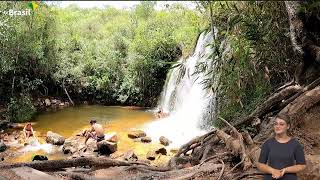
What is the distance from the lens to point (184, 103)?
18.3 metres

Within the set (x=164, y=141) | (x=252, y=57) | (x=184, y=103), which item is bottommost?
(x=164, y=141)

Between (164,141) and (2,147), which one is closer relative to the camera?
(2,147)

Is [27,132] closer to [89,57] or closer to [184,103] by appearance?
[184,103]

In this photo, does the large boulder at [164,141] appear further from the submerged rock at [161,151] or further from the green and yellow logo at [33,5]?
the green and yellow logo at [33,5]

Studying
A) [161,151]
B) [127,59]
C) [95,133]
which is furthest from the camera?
[127,59]

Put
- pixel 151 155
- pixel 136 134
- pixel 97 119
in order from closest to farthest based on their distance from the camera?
pixel 151 155, pixel 136 134, pixel 97 119

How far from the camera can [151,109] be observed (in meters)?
21.8

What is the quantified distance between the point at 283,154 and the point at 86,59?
2170 cm

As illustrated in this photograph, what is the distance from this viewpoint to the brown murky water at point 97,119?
1293 centimetres

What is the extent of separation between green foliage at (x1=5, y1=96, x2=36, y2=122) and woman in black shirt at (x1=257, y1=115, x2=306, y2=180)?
15.9 meters

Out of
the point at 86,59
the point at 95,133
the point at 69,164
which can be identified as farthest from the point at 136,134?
the point at 86,59

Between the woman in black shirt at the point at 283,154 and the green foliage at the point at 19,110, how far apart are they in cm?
1588

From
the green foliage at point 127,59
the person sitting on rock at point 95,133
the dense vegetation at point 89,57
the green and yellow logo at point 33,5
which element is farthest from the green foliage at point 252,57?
the green and yellow logo at point 33,5

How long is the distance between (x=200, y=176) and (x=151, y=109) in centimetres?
1706
